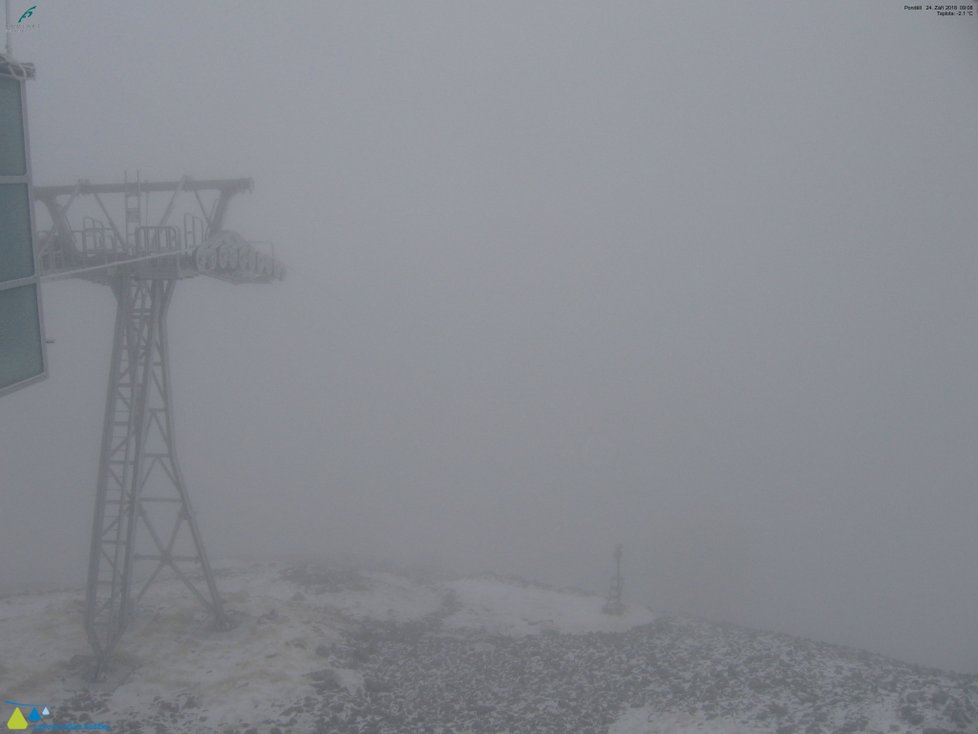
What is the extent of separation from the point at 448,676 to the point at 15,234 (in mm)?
17738

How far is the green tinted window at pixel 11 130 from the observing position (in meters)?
5.84

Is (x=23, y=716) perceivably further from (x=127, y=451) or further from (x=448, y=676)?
(x=448, y=676)

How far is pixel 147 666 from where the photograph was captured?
2003cm

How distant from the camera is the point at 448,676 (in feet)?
68.1

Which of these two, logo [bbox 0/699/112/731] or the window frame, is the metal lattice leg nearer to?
logo [bbox 0/699/112/731]

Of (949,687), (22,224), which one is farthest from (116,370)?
(949,687)

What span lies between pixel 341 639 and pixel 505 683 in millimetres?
5174

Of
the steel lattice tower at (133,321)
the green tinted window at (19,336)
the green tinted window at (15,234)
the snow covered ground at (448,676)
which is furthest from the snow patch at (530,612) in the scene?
the green tinted window at (15,234)

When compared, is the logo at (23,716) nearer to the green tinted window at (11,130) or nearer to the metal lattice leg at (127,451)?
the metal lattice leg at (127,451)

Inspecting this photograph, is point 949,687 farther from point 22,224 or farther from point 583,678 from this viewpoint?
point 22,224

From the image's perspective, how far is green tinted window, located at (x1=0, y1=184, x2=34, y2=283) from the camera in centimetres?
581

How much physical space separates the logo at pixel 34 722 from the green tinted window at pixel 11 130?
51.5 feet

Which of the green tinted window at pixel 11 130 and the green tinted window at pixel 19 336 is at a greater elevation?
the green tinted window at pixel 11 130

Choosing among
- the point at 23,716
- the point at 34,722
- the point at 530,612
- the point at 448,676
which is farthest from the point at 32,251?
the point at 530,612
